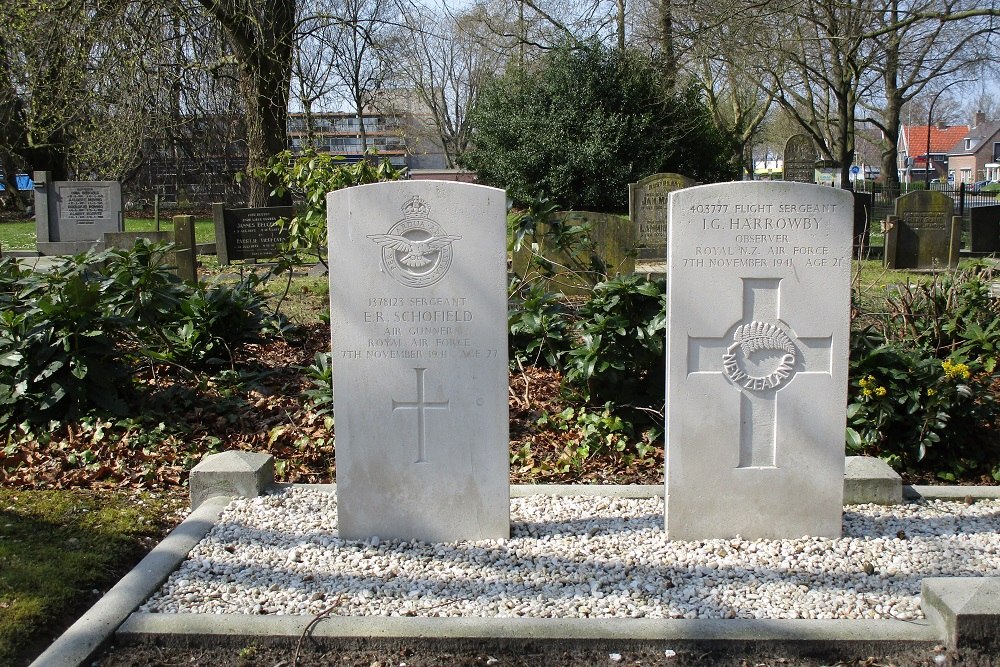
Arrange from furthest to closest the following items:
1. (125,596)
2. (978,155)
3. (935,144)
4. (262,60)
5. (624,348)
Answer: (935,144), (978,155), (262,60), (624,348), (125,596)

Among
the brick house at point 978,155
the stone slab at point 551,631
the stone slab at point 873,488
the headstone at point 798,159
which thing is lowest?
the stone slab at point 551,631

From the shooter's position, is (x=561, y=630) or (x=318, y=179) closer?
(x=561, y=630)

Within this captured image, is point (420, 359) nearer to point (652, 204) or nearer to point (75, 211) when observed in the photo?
point (652, 204)

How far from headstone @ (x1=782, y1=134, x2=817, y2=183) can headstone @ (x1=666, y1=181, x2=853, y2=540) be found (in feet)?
54.0

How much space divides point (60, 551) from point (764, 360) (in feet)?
11.4

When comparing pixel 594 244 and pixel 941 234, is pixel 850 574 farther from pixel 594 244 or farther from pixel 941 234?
pixel 941 234

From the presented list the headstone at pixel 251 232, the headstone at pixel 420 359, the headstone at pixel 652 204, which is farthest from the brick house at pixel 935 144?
the headstone at pixel 420 359

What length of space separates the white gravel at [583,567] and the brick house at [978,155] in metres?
80.0

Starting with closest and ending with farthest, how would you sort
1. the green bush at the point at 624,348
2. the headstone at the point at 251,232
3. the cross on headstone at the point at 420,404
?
the cross on headstone at the point at 420,404
the green bush at the point at 624,348
the headstone at the point at 251,232

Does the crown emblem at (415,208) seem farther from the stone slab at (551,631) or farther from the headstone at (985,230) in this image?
the headstone at (985,230)

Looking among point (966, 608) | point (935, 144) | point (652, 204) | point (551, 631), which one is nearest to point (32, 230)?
point (652, 204)

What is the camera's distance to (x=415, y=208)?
4129 millimetres

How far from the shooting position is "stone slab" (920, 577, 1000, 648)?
326 centimetres

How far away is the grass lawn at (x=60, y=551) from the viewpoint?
362 cm
